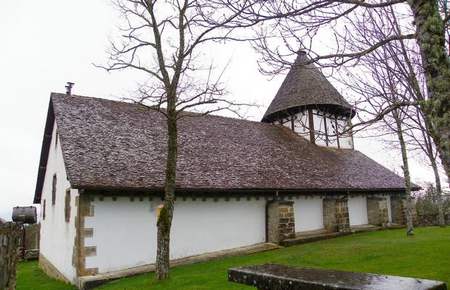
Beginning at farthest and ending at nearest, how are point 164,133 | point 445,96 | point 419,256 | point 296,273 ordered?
A: point 164,133
point 419,256
point 296,273
point 445,96

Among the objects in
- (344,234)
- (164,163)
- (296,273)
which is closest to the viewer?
(296,273)

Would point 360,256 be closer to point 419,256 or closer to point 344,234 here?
point 419,256

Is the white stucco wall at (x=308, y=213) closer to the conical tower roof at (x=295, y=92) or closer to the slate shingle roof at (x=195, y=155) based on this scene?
the slate shingle roof at (x=195, y=155)

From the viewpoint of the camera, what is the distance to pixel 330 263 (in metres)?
10.0

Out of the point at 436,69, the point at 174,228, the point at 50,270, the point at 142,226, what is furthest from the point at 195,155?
the point at 436,69

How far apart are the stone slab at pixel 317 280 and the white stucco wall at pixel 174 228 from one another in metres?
6.58

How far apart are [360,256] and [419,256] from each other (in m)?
1.49

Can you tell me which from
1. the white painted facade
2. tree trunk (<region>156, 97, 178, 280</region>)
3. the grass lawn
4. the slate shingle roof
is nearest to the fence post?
the grass lawn

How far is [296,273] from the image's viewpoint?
4660 millimetres

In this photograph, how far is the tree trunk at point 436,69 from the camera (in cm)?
404

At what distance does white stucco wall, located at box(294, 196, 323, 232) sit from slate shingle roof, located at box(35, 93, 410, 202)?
78 centimetres

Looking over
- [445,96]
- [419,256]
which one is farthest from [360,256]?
[445,96]

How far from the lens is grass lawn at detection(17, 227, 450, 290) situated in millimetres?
A: 8484

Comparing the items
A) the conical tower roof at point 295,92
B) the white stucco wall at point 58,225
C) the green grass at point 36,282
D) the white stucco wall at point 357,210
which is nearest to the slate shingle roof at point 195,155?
the white stucco wall at point 357,210
